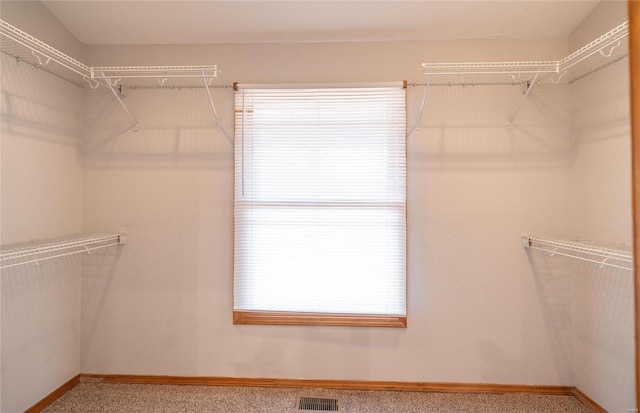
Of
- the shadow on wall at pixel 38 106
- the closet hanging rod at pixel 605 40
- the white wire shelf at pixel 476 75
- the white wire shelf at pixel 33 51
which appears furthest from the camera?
the white wire shelf at pixel 476 75

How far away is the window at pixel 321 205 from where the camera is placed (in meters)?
1.90

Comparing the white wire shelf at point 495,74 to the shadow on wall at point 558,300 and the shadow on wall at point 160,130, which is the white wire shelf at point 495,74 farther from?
the shadow on wall at point 160,130

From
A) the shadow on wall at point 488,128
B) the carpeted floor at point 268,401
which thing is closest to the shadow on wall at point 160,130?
the shadow on wall at point 488,128

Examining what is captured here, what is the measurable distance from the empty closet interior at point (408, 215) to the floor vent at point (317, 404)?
14 centimetres

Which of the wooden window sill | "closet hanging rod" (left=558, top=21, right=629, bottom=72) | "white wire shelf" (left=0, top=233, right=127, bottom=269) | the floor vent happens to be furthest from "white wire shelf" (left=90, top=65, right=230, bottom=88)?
the floor vent

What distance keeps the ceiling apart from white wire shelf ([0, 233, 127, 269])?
1290mm

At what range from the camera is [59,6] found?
170 cm

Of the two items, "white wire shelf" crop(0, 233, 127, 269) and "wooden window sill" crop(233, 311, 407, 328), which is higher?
"white wire shelf" crop(0, 233, 127, 269)

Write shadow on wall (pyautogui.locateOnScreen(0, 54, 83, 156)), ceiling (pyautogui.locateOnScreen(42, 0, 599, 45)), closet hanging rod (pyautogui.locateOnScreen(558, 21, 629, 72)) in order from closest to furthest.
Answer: closet hanging rod (pyautogui.locateOnScreen(558, 21, 629, 72))
shadow on wall (pyautogui.locateOnScreen(0, 54, 83, 156))
ceiling (pyautogui.locateOnScreen(42, 0, 599, 45))

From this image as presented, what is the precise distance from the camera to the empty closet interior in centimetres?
179

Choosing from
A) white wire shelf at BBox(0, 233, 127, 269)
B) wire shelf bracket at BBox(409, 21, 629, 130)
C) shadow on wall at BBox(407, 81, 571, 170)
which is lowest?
white wire shelf at BBox(0, 233, 127, 269)

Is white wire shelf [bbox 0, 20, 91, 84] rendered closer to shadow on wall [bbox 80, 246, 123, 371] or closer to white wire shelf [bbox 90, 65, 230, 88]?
white wire shelf [bbox 90, 65, 230, 88]

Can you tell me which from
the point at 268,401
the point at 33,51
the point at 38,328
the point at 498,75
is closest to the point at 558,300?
the point at 498,75

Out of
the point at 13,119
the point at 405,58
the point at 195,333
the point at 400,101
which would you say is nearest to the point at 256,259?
the point at 195,333
